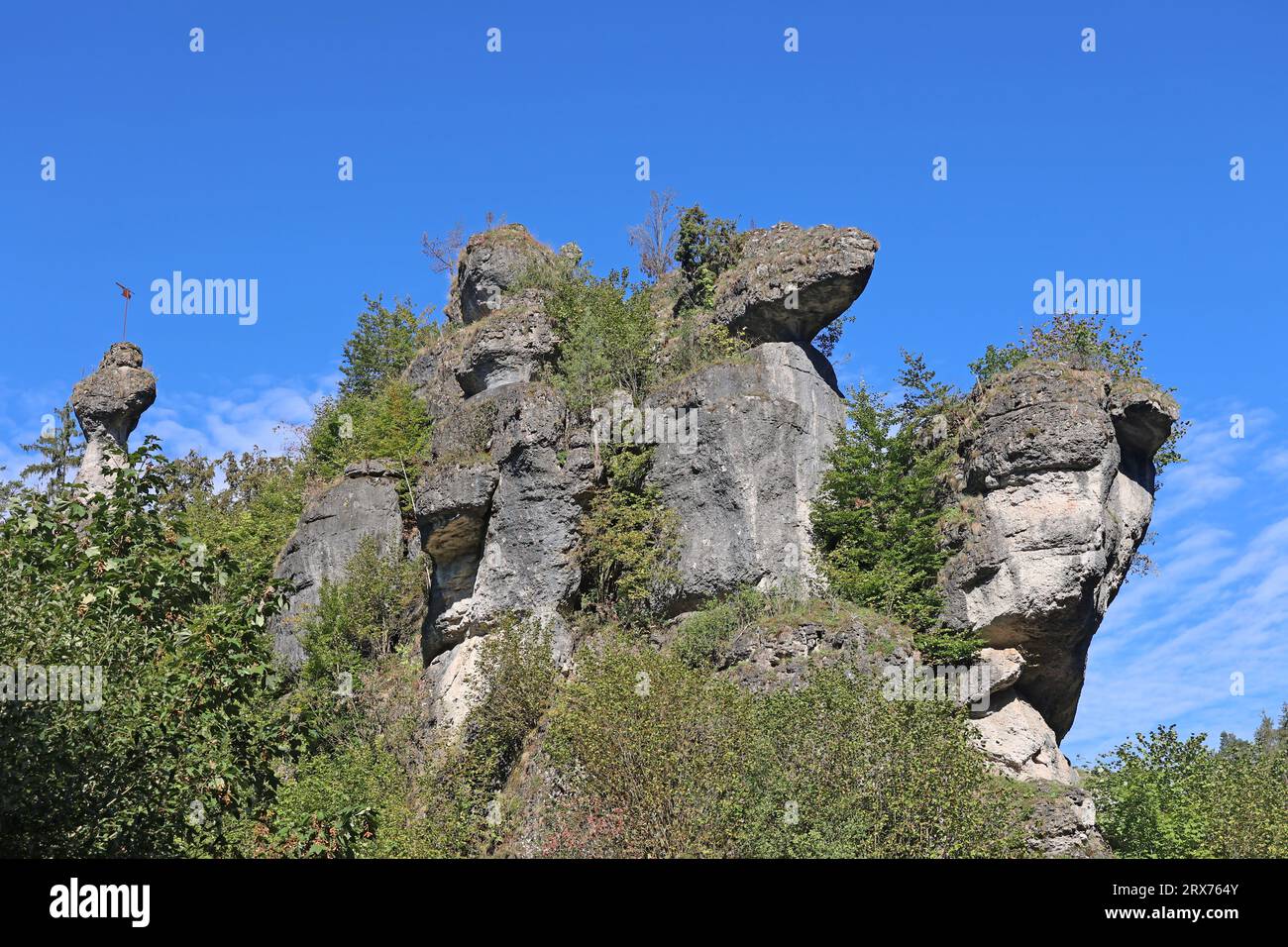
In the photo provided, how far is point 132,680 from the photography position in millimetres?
16359

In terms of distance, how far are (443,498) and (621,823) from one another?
13.2m

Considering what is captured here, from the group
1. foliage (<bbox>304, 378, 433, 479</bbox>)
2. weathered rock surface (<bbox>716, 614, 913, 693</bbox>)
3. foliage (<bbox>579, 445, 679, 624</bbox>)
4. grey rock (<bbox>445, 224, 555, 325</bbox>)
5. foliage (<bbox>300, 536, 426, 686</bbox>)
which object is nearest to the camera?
weathered rock surface (<bbox>716, 614, 913, 693</bbox>)

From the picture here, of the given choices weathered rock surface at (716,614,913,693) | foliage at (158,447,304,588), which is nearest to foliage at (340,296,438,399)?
foliage at (158,447,304,588)

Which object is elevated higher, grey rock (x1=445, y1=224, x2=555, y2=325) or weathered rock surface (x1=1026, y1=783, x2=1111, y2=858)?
grey rock (x1=445, y1=224, x2=555, y2=325)

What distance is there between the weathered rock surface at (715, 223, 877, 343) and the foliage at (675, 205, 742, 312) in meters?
2.78

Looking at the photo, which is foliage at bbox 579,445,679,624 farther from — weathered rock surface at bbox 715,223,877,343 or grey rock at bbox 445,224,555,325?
grey rock at bbox 445,224,555,325

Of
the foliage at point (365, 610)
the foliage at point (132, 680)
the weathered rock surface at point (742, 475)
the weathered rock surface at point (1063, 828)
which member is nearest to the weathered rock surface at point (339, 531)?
the foliage at point (365, 610)

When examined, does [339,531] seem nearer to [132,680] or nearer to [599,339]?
[599,339]

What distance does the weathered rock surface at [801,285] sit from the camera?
37594 mm

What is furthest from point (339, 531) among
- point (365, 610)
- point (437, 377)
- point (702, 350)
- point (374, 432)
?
point (702, 350)

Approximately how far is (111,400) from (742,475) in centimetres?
2491

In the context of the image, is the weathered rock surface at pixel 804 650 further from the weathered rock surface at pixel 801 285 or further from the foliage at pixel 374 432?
the foliage at pixel 374 432

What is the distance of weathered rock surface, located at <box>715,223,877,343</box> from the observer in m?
37.6
